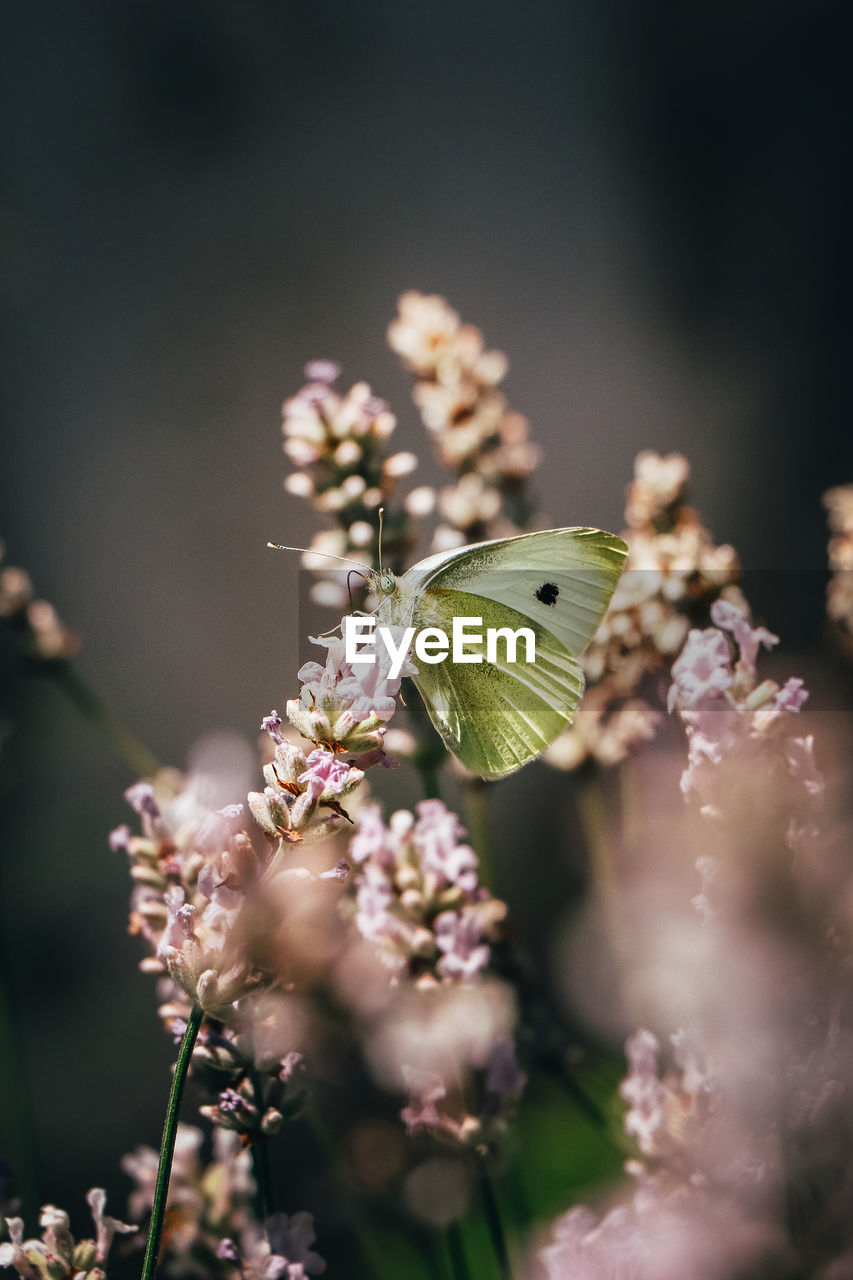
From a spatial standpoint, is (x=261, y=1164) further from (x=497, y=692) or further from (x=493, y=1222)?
(x=497, y=692)

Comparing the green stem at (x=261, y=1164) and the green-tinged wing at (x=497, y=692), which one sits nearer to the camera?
the green stem at (x=261, y=1164)

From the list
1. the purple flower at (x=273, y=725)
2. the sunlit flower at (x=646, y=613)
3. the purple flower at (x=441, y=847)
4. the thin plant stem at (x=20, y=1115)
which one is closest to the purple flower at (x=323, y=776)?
the purple flower at (x=273, y=725)

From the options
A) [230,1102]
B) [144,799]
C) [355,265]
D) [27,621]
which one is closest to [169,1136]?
[230,1102]

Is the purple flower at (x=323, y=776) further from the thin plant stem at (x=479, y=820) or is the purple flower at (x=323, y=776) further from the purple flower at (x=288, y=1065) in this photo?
the thin plant stem at (x=479, y=820)

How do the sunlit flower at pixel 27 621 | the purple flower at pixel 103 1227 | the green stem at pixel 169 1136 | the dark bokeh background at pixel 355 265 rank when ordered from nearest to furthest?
the green stem at pixel 169 1136 < the purple flower at pixel 103 1227 < the sunlit flower at pixel 27 621 < the dark bokeh background at pixel 355 265

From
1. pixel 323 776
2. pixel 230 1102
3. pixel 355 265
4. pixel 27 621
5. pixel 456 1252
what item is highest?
pixel 355 265

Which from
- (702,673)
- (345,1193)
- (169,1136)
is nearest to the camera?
(169,1136)

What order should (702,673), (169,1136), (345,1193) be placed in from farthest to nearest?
(345,1193), (702,673), (169,1136)
